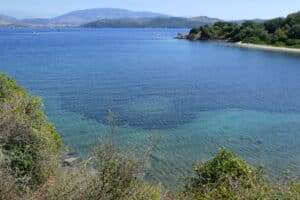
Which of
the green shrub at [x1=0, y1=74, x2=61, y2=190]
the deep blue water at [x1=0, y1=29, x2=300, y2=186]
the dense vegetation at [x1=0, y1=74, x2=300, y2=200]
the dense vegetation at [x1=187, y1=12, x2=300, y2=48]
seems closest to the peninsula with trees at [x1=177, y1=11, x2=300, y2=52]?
the dense vegetation at [x1=187, y1=12, x2=300, y2=48]

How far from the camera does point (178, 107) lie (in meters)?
37.1

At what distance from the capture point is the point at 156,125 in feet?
99.3

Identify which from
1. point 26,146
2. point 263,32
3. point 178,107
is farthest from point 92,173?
point 263,32

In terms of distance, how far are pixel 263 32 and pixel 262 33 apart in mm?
545

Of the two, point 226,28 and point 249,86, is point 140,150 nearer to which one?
point 249,86

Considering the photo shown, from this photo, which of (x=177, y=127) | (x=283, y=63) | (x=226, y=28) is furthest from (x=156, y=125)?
(x=226, y=28)

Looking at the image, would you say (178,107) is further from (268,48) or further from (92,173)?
(268,48)

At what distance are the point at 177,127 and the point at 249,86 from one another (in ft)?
80.1

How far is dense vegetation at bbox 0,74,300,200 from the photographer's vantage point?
9.41 meters

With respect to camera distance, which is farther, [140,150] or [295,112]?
[295,112]

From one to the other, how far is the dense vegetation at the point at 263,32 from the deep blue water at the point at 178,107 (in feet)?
175

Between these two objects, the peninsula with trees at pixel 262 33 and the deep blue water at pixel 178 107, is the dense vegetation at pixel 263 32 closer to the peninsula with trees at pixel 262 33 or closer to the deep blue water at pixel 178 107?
the peninsula with trees at pixel 262 33

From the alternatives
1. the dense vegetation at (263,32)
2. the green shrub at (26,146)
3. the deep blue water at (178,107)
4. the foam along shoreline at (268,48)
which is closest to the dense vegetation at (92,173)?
the green shrub at (26,146)

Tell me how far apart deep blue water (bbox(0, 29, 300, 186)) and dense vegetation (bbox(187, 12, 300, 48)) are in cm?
5333
